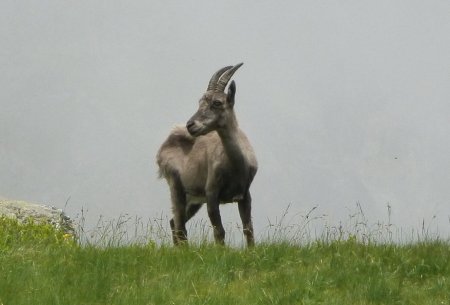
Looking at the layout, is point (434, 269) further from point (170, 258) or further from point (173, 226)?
point (173, 226)

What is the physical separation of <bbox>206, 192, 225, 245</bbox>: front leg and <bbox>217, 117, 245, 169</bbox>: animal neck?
705 mm

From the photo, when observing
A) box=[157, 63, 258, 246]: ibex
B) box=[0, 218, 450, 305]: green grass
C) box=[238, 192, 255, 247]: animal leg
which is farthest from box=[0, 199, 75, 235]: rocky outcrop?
box=[0, 218, 450, 305]: green grass

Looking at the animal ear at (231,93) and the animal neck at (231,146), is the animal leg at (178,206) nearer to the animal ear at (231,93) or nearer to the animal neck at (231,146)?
the animal neck at (231,146)

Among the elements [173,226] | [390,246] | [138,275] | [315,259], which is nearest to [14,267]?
[138,275]

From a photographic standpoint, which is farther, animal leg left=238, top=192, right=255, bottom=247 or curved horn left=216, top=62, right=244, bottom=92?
curved horn left=216, top=62, right=244, bottom=92

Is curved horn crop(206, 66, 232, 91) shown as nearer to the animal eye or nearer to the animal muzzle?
the animal eye

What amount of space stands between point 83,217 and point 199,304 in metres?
3.91

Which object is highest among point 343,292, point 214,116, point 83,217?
point 214,116

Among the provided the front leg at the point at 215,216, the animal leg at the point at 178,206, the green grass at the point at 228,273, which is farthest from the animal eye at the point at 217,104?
the green grass at the point at 228,273

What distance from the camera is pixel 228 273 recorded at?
1005 cm

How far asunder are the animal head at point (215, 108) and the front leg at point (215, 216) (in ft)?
3.81

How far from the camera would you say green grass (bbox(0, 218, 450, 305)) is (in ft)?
29.2

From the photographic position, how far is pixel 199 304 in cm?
848

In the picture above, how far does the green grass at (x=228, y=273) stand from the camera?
891 cm
